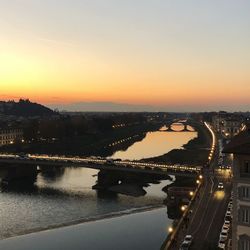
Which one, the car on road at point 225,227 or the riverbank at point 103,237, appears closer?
the car on road at point 225,227

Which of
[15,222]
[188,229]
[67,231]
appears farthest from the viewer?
[15,222]

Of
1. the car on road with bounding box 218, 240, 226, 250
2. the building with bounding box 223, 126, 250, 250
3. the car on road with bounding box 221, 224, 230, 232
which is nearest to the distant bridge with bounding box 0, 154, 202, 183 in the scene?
the car on road with bounding box 221, 224, 230, 232

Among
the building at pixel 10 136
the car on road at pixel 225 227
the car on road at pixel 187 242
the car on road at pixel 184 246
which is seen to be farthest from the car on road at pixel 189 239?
the building at pixel 10 136

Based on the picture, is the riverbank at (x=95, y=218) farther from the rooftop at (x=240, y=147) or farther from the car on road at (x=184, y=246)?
the rooftop at (x=240, y=147)

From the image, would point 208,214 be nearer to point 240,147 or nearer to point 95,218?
point 95,218

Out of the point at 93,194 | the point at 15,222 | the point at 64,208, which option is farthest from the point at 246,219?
the point at 93,194

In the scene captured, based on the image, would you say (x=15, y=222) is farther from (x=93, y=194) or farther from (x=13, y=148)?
(x=13, y=148)

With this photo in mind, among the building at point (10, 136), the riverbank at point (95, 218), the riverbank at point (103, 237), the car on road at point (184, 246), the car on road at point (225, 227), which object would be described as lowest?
the riverbank at point (103, 237)
